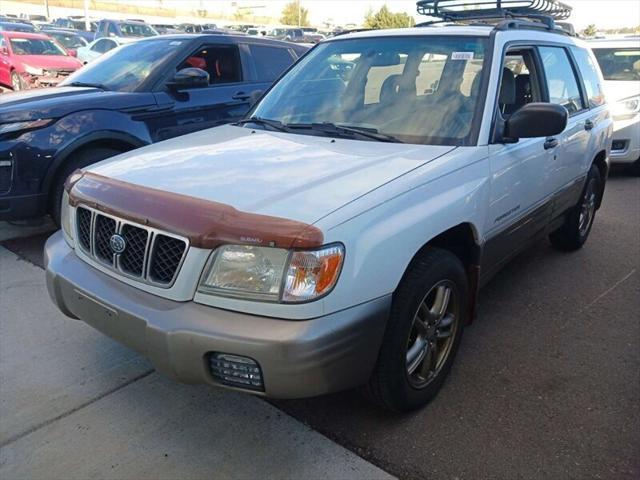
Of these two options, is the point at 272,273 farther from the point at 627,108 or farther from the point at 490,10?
the point at 627,108

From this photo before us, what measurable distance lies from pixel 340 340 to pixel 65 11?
4898 centimetres

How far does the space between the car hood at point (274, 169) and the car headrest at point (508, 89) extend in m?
1.03

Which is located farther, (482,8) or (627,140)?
(627,140)

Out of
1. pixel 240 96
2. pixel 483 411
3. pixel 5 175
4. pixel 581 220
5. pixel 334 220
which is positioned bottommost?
pixel 483 411

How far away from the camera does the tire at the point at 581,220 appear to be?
4.81 meters

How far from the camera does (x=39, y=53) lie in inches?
571

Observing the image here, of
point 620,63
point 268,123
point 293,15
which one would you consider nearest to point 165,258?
point 268,123

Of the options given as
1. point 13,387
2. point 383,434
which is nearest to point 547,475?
point 383,434

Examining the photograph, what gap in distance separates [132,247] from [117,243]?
0.23ft

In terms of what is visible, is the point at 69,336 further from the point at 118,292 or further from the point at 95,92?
the point at 95,92

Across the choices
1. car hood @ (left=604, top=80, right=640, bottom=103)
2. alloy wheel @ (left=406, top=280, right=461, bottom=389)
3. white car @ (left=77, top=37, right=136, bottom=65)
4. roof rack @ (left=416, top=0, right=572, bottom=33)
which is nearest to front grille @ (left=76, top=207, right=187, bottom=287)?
alloy wheel @ (left=406, top=280, right=461, bottom=389)

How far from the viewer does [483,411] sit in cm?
277

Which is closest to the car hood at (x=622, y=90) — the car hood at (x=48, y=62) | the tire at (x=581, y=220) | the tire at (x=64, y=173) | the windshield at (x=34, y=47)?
the tire at (x=581, y=220)

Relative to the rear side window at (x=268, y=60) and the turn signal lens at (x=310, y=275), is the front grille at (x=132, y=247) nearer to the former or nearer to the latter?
the turn signal lens at (x=310, y=275)
